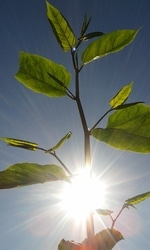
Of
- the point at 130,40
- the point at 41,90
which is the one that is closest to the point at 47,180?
the point at 41,90

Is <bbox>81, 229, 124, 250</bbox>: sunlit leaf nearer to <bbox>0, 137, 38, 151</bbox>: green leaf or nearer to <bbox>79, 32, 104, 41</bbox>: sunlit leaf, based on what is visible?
<bbox>0, 137, 38, 151</bbox>: green leaf

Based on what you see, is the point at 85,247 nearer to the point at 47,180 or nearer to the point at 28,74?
the point at 47,180

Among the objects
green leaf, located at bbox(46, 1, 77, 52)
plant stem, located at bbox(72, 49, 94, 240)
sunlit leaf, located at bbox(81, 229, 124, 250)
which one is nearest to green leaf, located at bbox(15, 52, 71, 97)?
plant stem, located at bbox(72, 49, 94, 240)

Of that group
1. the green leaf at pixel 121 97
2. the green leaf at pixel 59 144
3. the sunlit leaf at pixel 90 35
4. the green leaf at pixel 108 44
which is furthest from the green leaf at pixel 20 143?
the sunlit leaf at pixel 90 35

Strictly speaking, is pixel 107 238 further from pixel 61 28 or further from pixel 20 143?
pixel 61 28

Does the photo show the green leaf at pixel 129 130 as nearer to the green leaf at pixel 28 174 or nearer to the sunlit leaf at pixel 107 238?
the green leaf at pixel 28 174
